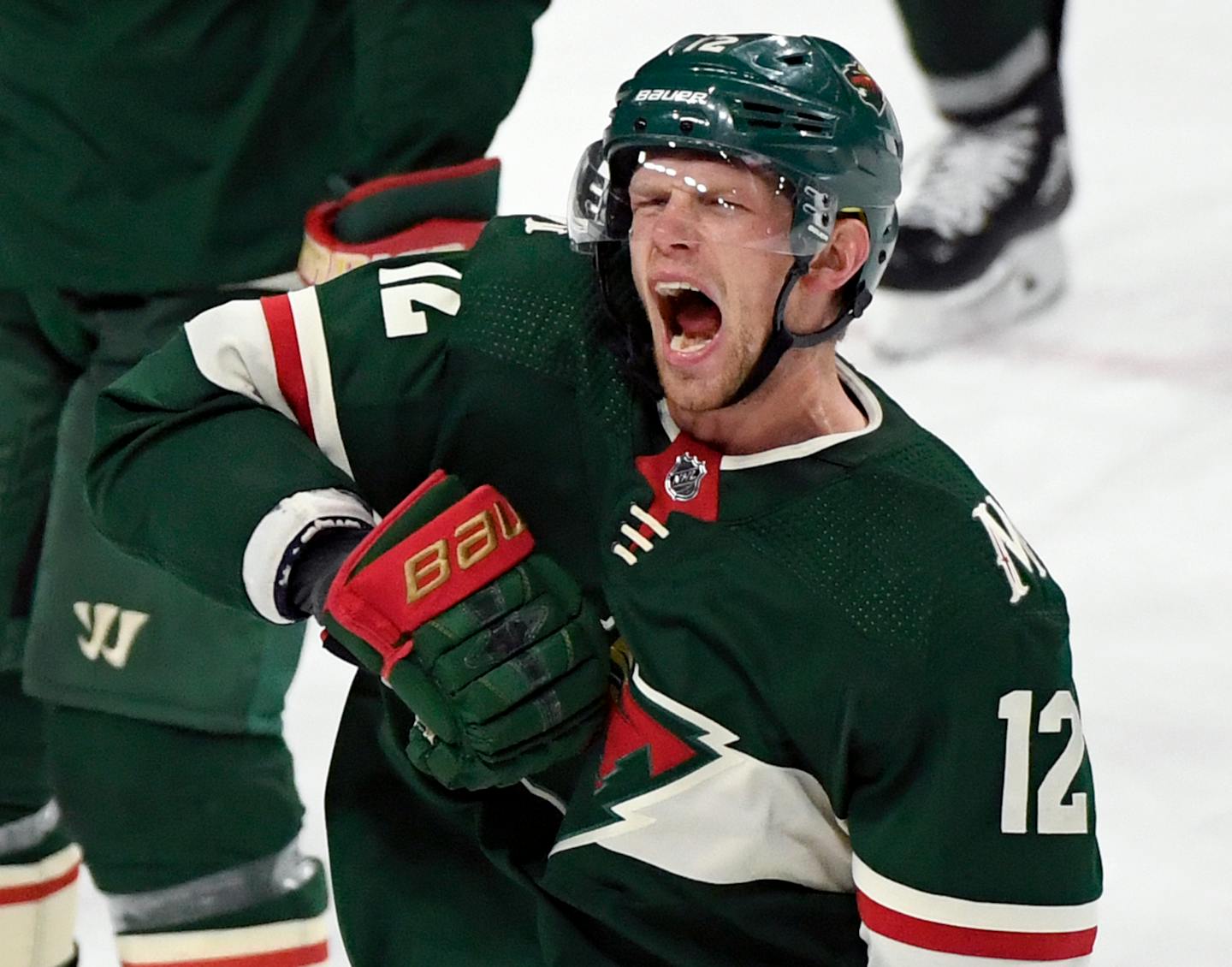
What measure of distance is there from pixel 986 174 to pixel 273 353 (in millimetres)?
2255

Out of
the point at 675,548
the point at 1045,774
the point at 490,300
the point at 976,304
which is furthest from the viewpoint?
the point at 976,304

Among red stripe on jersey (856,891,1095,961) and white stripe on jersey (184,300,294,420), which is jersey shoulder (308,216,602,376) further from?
red stripe on jersey (856,891,1095,961)

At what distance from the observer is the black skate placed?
3.41 meters

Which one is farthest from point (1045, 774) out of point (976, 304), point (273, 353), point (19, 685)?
point (976, 304)

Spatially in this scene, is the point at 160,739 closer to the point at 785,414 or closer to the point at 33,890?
the point at 33,890

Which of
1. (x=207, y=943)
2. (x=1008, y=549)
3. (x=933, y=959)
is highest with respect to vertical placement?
(x=1008, y=549)

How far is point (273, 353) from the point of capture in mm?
1585

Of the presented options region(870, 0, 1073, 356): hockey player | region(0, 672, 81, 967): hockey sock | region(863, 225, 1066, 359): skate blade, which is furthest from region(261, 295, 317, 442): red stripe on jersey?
region(870, 0, 1073, 356): hockey player

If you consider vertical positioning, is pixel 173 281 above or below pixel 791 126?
below

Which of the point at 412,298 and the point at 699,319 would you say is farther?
the point at 412,298

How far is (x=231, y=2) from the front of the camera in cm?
196

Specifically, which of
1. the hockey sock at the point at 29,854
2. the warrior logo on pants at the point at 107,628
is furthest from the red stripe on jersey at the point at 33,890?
the warrior logo on pants at the point at 107,628

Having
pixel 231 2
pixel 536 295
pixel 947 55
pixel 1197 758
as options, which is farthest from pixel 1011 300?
pixel 536 295

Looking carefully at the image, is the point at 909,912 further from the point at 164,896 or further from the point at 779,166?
the point at 164,896
